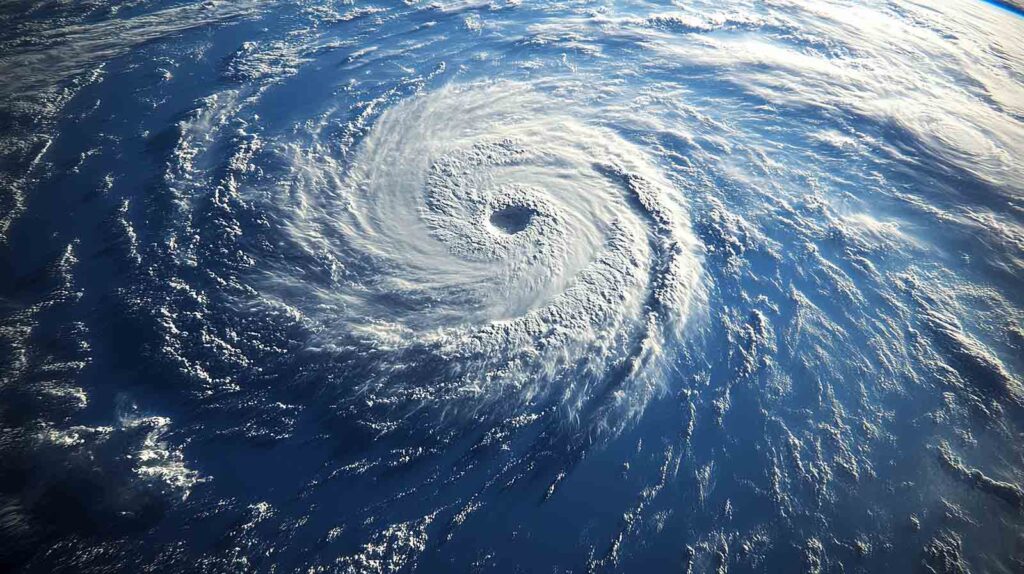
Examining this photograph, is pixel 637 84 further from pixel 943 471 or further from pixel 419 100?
pixel 943 471

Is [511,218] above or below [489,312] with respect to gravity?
above

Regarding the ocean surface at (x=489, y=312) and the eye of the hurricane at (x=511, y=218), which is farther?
the eye of the hurricane at (x=511, y=218)

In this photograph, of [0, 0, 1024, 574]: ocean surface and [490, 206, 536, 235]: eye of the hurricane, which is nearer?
[0, 0, 1024, 574]: ocean surface

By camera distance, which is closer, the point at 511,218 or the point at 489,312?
the point at 489,312
